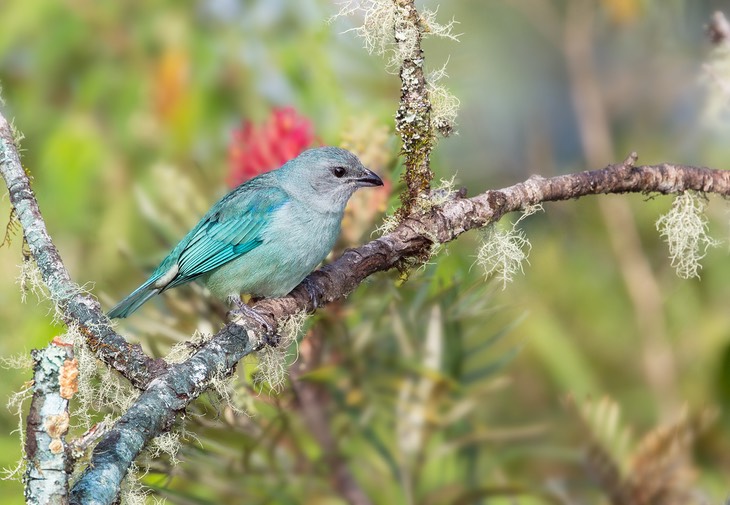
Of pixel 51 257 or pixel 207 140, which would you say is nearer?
pixel 51 257

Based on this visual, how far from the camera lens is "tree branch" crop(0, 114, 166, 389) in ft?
4.52

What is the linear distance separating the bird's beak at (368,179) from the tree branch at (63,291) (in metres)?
1.03

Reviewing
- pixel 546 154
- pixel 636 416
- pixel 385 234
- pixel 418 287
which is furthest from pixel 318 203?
pixel 636 416

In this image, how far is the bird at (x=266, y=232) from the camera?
229 centimetres

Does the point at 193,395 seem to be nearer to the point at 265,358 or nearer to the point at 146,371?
the point at 146,371

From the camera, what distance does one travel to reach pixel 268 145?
2.69 metres

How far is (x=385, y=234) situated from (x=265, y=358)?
36 cm

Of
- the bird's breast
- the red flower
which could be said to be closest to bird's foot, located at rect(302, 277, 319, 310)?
the bird's breast

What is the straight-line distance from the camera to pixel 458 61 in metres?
3.75

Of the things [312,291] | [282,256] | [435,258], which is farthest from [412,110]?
[282,256]

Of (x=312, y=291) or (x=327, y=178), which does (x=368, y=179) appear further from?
(x=312, y=291)

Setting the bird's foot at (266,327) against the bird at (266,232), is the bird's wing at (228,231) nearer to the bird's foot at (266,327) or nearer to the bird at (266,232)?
the bird at (266,232)

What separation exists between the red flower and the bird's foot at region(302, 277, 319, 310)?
69 centimetres

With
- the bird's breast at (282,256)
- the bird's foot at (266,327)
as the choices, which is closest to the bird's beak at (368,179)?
the bird's breast at (282,256)
